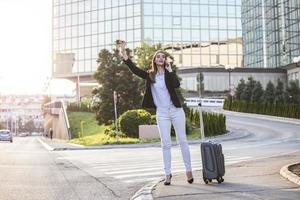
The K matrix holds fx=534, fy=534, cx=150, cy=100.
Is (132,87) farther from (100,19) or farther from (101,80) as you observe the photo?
(100,19)

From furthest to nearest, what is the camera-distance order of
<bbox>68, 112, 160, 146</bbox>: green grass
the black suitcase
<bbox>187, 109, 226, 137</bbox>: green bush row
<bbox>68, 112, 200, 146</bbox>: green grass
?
<bbox>187, 109, 226, 137</bbox>: green bush row → <bbox>68, 112, 200, 146</bbox>: green grass → <bbox>68, 112, 160, 146</bbox>: green grass → the black suitcase

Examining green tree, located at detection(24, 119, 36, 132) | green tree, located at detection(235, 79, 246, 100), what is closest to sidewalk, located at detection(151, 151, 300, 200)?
green tree, located at detection(235, 79, 246, 100)

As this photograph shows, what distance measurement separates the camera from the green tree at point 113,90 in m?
41.2

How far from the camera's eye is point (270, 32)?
8669cm

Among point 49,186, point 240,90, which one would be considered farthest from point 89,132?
point 49,186

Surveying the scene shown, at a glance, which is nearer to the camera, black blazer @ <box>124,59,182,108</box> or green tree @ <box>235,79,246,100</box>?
black blazer @ <box>124,59,182,108</box>

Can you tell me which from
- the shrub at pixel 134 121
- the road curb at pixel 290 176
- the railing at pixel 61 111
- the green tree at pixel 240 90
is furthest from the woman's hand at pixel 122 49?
the green tree at pixel 240 90

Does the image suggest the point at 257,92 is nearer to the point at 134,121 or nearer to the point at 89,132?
the point at 89,132

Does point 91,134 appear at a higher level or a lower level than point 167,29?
lower

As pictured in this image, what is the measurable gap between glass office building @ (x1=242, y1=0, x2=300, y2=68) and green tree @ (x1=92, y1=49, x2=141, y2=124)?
42.5 meters

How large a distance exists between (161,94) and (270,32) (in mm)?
81644

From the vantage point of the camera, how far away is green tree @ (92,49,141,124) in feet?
135

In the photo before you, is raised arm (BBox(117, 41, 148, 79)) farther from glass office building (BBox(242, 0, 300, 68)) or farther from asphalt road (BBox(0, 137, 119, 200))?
glass office building (BBox(242, 0, 300, 68))

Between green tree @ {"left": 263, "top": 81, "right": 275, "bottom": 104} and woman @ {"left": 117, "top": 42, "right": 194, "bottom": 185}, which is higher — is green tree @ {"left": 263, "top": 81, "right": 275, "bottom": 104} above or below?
above
